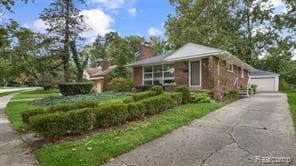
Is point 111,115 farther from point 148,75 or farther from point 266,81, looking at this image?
point 266,81

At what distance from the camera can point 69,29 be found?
2247 cm

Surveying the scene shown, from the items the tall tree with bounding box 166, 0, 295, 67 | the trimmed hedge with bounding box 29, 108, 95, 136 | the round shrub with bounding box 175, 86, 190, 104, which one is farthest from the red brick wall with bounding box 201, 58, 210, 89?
the tall tree with bounding box 166, 0, 295, 67

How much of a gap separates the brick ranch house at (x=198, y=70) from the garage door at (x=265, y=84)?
1292cm

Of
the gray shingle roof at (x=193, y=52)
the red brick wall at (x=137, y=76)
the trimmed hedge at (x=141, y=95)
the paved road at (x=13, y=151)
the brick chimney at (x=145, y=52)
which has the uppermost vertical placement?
the brick chimney at (x=145, y=52)

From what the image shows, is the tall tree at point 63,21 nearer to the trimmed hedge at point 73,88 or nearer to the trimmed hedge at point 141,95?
the trimmed hedge at point 73,88

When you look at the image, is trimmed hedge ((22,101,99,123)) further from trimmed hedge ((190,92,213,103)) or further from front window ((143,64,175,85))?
front window ((143,64,175,85))

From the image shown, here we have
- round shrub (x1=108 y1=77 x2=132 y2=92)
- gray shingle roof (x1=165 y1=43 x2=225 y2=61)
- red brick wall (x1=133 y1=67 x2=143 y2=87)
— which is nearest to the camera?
gray shingle roof (x1=165 y1=43 x2=225 y2=61)

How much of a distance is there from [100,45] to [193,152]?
26199 mm

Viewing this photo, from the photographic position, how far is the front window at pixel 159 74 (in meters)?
18.1

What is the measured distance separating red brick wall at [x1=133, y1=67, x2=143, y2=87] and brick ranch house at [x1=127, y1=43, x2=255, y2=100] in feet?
2.20

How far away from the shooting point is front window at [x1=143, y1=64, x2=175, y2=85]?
18.1 metres

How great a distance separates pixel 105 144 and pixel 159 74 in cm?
1350

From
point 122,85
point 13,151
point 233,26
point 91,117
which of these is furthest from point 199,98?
point 233,26

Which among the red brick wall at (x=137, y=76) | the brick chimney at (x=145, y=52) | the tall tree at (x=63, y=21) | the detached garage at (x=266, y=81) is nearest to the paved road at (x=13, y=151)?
the red brick wall at (x=137, y=76)
